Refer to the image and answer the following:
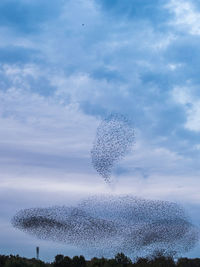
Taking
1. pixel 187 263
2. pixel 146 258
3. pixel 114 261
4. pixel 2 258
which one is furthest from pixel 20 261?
pixel 187 263

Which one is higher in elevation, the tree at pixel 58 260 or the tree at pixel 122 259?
the tree at pixel 58 260

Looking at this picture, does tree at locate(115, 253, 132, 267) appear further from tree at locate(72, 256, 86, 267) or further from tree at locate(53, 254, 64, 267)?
tree at locate(53, 254, 64, 267)

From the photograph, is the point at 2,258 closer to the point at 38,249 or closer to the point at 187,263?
the point at 38,249

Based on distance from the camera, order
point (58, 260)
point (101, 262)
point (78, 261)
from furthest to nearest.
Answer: point (58, 260)
point (78, 261)
point (101, 262)

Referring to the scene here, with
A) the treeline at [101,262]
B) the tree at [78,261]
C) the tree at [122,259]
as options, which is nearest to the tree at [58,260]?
the treeline at [101,262]

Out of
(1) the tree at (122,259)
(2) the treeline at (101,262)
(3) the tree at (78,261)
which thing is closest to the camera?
(2) the treeline at (101,262)

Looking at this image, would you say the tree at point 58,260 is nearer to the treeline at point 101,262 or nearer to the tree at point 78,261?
the treeline at point 101,262

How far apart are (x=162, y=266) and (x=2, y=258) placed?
20.8 metres

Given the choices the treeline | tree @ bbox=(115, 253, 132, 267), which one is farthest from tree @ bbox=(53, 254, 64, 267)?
tree @ bbox=(115, 253, 132, 267)

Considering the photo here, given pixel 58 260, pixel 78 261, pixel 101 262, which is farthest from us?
pixel 58 260

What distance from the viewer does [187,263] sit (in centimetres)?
6844

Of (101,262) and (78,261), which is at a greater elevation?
(78,261)

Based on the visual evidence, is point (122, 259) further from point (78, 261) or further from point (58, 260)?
point (58, 260)

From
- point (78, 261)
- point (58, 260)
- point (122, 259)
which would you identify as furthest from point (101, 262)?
point (58, 260)
